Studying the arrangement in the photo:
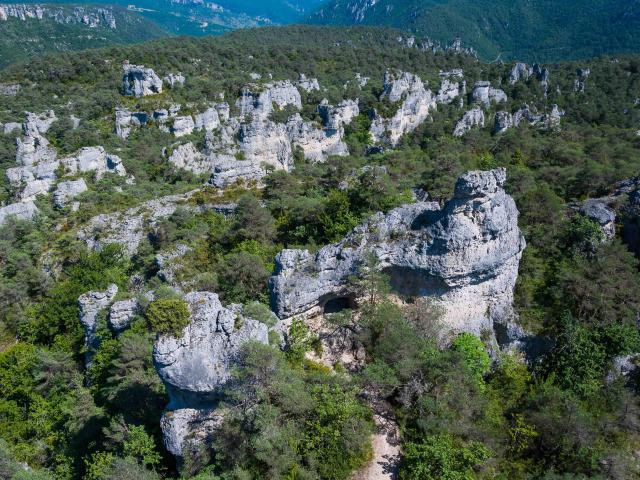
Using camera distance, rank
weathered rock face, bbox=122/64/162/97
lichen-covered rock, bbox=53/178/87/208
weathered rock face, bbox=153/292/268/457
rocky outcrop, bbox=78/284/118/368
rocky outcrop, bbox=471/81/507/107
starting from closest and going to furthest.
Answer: weathered rock face, bbox=153/292/268/457 → rocky outcrop, bbox=78/284/118/368 → lichen-covered rock, bbox=53/178/87/208 → weathered rock face, bbox=122/64/162/97 → rocky outcrop, bbox=471/81/507/107

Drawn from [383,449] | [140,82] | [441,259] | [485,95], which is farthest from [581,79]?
[383,449]

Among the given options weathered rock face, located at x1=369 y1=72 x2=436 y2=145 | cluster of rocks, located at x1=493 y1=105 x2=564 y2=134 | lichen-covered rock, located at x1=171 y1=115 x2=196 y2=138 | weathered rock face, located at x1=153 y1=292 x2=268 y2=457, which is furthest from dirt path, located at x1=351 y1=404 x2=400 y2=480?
cluster of rocks, located at x1=493 y1=105 x2=564 y2=134

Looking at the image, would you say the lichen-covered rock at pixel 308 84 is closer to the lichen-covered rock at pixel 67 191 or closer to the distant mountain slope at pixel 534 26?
the lichen-covered rock at pixel 67 191

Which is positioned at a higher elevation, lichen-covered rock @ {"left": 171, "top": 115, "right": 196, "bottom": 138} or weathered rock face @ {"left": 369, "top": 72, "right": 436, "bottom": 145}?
weathered rock face @ {"left": 369, "top": 72, "right": 436, "bottom": 145}

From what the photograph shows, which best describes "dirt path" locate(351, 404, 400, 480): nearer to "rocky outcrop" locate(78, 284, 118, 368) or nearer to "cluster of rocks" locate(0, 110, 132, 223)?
"rocky outcrop" locate(78, 284, 118, 368)

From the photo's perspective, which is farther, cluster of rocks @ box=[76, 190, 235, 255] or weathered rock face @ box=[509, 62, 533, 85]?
weathered rock face @ box=[509, 62, 533, 85]
